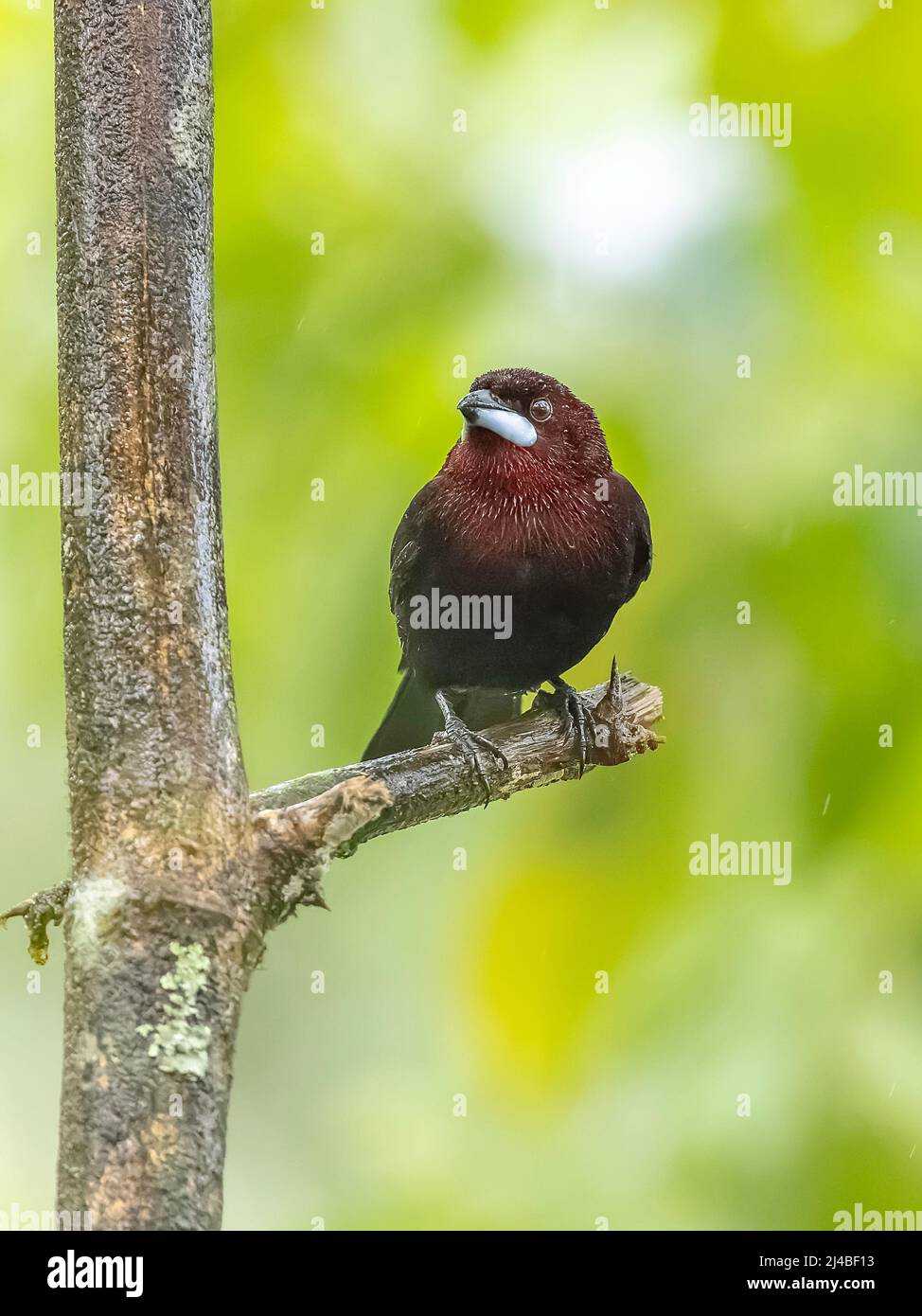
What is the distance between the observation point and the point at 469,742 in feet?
9.32

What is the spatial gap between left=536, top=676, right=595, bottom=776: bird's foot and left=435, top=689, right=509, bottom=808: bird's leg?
20 cm

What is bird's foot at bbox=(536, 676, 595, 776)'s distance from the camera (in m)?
3.05

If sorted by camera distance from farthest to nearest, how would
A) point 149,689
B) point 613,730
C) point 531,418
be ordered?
point 531,418
point 613,730
point 149,689

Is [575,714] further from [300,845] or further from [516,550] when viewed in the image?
[300,845]

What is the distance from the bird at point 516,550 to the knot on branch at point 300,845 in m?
1.32

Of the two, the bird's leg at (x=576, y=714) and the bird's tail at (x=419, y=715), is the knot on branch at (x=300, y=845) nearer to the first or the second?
the bird's leg at (x=576, y=714)

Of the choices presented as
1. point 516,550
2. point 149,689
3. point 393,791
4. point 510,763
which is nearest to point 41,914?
point 149,689

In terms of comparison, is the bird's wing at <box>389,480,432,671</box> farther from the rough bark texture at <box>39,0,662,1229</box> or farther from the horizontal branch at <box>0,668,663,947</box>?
the rough bark texture at <box>39,0,662,1229</box>

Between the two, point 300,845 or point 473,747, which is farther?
point 473,747

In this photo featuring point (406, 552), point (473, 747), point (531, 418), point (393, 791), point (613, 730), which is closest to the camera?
point (393, 791)

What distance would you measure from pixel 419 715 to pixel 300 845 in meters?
1.71

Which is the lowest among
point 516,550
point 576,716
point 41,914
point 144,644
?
point 41,914

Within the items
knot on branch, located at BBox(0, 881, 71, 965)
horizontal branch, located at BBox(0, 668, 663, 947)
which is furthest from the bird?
knot on branch, located at BBox(0, 881, 71, 965)

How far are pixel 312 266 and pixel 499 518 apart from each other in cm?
100
